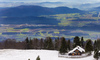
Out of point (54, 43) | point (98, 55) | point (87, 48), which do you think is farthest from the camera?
point (54, 43)

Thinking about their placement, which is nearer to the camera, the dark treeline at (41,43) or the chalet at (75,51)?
the chalet at (75,51)

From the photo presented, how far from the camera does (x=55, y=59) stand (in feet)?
95.2

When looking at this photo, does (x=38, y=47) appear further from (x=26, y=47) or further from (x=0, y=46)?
(x=0, y=46)

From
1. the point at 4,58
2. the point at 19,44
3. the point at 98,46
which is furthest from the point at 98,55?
the point at 19,44

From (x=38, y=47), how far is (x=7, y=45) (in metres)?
9.22

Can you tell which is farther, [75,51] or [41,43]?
[41,43]

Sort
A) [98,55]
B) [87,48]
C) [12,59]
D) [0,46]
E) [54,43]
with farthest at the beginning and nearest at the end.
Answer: [0,46] < [54,43] < [87,48] < [12,59] < [98,55]

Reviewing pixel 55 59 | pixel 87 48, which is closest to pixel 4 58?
pixel 55 59

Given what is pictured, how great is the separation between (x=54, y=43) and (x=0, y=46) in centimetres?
1549

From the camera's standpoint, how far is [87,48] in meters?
32.0

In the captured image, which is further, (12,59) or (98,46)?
(98,46)

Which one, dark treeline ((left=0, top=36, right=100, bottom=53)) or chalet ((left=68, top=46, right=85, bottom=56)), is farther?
dark treeline ((left=0, top=36, right=100, bottom=53))

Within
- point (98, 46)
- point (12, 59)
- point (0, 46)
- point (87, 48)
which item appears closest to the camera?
point (12, 59)

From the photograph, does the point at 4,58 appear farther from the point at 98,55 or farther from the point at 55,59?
the point at 98,55
